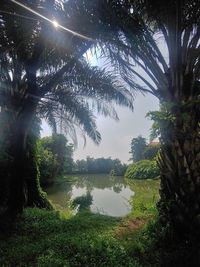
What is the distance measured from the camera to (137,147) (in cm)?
4566

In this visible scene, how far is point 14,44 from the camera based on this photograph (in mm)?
6520

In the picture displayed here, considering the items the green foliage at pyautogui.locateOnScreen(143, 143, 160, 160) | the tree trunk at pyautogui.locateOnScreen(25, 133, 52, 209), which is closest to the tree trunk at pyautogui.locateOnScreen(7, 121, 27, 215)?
the tree trunk at pyautogui.locateOnScreen(25, 133, 52, 209)

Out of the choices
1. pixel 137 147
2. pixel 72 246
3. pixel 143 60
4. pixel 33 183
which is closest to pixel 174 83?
pixel 143 60

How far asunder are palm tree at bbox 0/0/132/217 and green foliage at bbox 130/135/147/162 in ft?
118

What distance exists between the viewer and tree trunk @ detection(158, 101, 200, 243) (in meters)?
4.72

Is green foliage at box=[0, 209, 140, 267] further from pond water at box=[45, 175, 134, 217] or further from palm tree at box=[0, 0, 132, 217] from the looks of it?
pond water at box=[45, 175, 134, 217]

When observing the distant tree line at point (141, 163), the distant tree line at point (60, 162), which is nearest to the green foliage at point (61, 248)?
the distant tree line at point (60, 162)

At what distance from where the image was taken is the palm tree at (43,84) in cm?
622

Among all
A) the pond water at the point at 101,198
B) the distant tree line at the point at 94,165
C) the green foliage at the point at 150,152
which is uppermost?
the green foliage at the point at 150,152

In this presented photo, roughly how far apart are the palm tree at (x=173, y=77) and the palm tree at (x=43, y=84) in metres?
0.78

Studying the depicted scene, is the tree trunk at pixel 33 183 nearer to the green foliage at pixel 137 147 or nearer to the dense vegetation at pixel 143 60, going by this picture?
the dense vegetation at pixel 143 60

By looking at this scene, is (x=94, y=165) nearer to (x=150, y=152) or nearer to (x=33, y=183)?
(x=150, y=152)

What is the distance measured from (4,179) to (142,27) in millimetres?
7093

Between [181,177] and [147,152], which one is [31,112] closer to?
[181,177]
